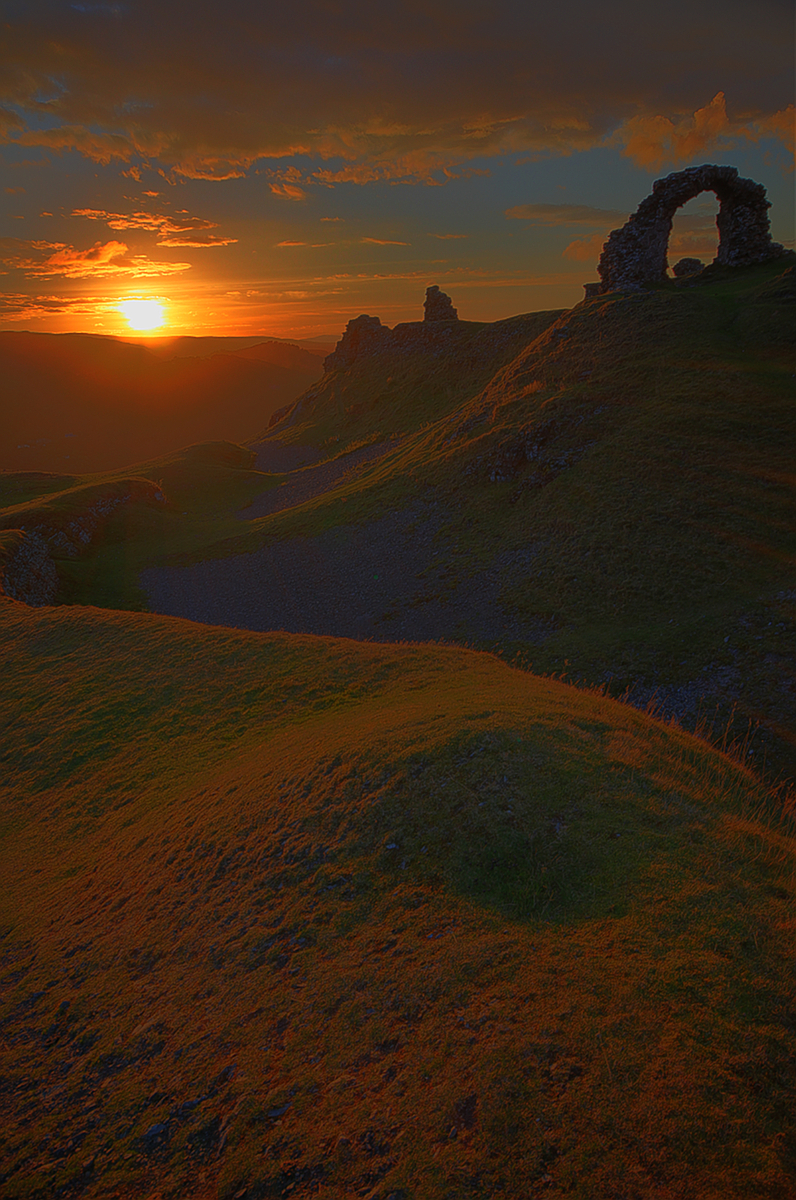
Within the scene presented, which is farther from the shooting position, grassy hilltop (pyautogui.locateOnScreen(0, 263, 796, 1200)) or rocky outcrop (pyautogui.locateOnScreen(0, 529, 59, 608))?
rocky outcrop (pyautogui.locateOnScreen(0, 529, 59, 608))

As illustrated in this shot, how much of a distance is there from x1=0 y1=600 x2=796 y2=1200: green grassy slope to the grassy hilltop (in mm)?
35

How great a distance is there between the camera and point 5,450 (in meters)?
176

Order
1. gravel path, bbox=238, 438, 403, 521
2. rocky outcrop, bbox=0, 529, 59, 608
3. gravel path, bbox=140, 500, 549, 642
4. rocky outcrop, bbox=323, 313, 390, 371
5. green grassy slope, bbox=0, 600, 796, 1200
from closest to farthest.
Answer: green grassy slope, bbox=0, 600, 796, 1200 < gravel path, bbox=140, 500, 549, 642 < rocky outcrop, bbox=0, 529, 59, 608 < gravel path, bbox=238, 438, 403, 521 < rocky outcrop, bbox=323, 313, 390, 371

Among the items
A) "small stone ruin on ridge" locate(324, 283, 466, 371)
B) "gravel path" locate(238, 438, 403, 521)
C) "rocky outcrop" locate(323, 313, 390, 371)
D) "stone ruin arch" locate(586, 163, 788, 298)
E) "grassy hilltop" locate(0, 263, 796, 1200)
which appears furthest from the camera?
"rocky outcrop" locate(323, 313, 390, 371)

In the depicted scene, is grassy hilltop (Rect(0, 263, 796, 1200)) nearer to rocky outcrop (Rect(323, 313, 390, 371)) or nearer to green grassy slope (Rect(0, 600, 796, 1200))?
green grassy slope (Rect(0, 600, 796, 1200))

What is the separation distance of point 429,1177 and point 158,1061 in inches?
145

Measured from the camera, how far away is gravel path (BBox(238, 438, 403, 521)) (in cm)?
5575

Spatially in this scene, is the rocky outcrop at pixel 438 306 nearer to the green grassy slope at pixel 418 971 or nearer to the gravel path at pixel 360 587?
the gravel path at pixel 360 587

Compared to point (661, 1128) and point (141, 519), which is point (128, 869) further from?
point (141, 519)

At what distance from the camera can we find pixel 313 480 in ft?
204

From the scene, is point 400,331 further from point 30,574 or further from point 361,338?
point 30,574

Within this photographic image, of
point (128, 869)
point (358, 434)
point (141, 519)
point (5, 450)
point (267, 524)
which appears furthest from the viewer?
point (5, 450)

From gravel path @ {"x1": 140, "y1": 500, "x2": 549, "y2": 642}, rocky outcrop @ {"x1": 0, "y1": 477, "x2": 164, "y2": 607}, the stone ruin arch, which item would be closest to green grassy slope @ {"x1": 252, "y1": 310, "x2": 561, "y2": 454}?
the stone ruin arch

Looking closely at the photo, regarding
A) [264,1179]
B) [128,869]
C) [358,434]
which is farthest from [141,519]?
[264,1179]
